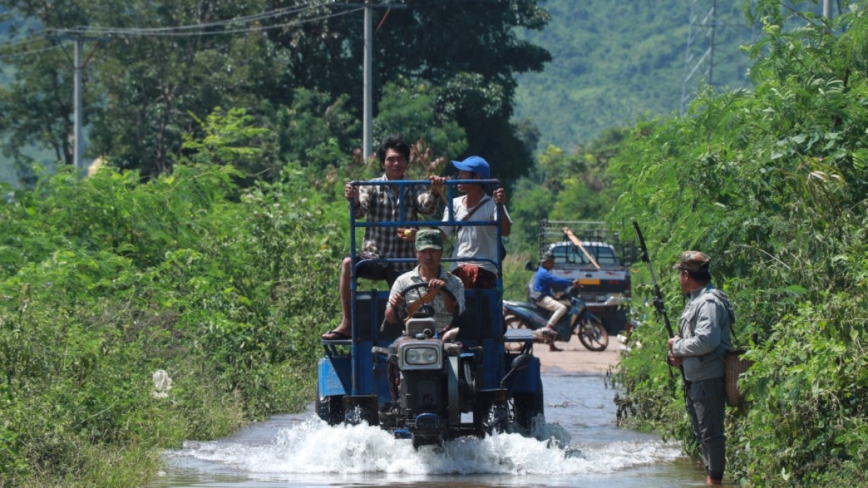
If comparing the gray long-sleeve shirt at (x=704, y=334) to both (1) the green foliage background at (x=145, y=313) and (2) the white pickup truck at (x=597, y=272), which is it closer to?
(1) the green foliage background at (x=145, y=313)

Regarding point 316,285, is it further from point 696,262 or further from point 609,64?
point 609,64

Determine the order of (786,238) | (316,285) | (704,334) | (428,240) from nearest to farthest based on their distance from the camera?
1. (704,334)
2. (786,238)
3. (428,240)
4. (316,285)

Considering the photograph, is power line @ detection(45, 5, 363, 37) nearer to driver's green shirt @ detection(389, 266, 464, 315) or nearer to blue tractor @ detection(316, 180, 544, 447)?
blue tractor @ detection(316, 180, 544, 447)

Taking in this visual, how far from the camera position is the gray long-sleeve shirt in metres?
9.86

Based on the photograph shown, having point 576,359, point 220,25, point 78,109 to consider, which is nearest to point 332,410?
point 576,359

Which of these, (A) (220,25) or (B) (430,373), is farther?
(A) (220,25)

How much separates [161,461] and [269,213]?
364 inches

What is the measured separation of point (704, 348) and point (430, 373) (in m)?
1.98

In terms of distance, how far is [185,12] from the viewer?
145 ft

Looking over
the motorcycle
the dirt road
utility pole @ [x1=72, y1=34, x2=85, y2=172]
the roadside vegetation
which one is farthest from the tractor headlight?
utility pole @ [x1=72, y1=34, x2=85, y2=172]

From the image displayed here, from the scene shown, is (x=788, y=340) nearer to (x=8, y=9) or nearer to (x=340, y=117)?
(x=340, y=117)

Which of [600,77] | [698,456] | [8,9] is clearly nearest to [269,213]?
[698,456]

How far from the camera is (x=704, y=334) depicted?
9844 mm

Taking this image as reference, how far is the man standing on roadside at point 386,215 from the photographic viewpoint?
12.0 metres
